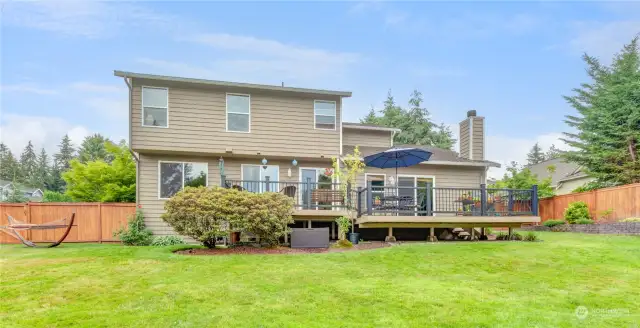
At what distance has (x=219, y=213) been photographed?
916 cm

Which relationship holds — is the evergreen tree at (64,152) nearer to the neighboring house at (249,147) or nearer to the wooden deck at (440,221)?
the neighboring house at (249,147)

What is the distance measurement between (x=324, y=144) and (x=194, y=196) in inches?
229

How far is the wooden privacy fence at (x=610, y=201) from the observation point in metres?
13.6

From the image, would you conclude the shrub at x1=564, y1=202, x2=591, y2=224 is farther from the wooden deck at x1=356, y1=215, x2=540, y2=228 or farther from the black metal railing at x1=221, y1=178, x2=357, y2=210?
the black metal railing at x1=221, y1=178, x2=357, y2=210

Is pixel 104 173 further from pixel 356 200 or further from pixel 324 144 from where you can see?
pixel 356 200

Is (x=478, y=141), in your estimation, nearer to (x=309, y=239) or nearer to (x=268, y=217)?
(x=309, y=239)

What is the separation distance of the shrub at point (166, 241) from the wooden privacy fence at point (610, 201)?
15.3 m

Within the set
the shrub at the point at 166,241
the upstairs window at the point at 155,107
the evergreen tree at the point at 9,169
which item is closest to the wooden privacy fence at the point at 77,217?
the shrub at the point at 166,241

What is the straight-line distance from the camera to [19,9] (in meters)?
11.1

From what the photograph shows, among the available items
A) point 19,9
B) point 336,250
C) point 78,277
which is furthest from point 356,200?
point 19,9

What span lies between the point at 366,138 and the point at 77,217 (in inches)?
424

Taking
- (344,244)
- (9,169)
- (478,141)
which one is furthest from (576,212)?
(9,169)

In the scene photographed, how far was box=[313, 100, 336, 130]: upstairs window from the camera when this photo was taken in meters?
14.1

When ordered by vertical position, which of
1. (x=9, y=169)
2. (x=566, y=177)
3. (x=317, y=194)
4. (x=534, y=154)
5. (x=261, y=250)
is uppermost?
(x=534, y=154)
